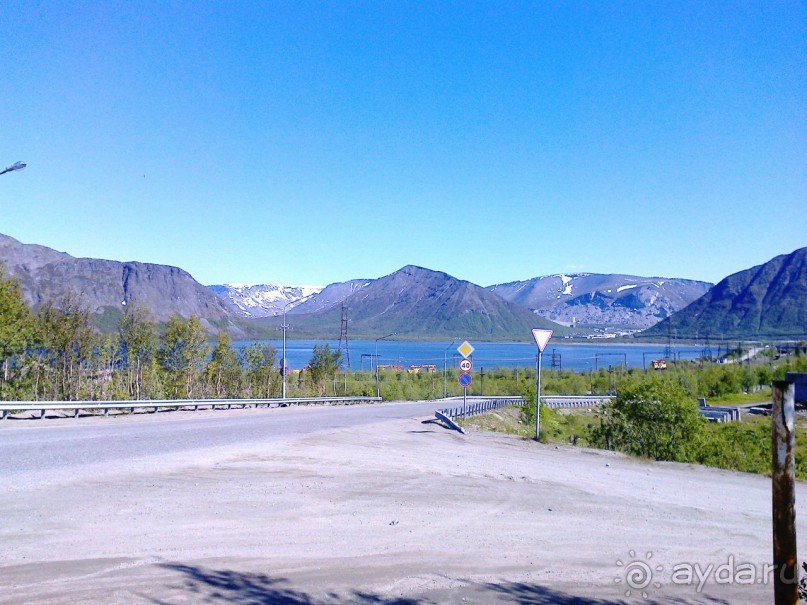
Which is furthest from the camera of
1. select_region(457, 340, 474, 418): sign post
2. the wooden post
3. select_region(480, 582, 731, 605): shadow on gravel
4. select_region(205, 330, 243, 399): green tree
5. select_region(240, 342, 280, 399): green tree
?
select_region(240, 342, 280, 399): green tree

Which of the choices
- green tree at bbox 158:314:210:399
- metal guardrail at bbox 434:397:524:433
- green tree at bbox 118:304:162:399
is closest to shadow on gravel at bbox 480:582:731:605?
metal guardrail at bbox 434:397:524:433

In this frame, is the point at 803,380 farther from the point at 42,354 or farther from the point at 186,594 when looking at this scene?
the point at 42,354

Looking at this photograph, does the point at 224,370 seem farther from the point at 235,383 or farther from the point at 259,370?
the point at 259,370

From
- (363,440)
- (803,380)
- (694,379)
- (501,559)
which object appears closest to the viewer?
(803,380)

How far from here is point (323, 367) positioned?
9581 cm

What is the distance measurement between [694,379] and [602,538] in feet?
401

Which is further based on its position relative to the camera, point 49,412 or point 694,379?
point 694,379

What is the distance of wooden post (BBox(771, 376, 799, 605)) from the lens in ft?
11.6

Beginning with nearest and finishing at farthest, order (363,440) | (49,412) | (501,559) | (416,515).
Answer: (501,559)
(416,515)
(363,440)
(49,412)

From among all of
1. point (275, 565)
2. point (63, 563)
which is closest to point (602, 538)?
point (275, 565)

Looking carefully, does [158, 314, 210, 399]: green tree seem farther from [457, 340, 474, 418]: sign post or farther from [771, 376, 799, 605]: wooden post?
[771, 376, 799, 605]: wooden post

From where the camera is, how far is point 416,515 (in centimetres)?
1074

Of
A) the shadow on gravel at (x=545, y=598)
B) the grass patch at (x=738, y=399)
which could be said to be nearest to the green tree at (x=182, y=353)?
the shadow on gravel at (x=545, y=598)

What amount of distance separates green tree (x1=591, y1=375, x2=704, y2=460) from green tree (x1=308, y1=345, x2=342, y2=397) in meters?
57.2
